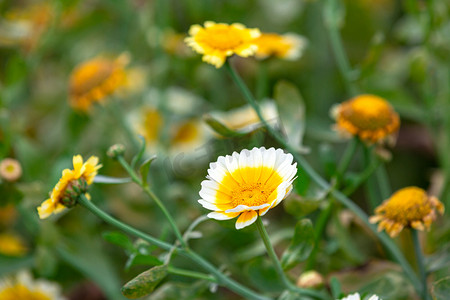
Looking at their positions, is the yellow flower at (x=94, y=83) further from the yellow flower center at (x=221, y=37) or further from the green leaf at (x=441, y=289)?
the green leaf at (x=441, y=289)

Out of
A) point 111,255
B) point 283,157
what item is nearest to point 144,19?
point 111,255

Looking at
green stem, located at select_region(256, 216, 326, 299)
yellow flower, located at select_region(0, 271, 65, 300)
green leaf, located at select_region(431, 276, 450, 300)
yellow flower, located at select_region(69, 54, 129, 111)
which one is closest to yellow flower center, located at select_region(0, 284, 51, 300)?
yellow flower, located at select_region(0, 271, 65, 300)

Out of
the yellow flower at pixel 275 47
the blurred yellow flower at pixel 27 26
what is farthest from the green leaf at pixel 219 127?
the blurred yellow flower at pixel 27 26

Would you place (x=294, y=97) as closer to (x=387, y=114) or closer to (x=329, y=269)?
(x=387, y=114)

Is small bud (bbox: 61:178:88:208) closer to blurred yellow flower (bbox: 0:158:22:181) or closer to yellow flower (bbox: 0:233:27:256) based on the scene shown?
blurred yellow flower (bbox: 0:158:22:181)

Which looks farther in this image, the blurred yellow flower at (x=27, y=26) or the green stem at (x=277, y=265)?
the blurred yellow flower at (x=27, y=26)
